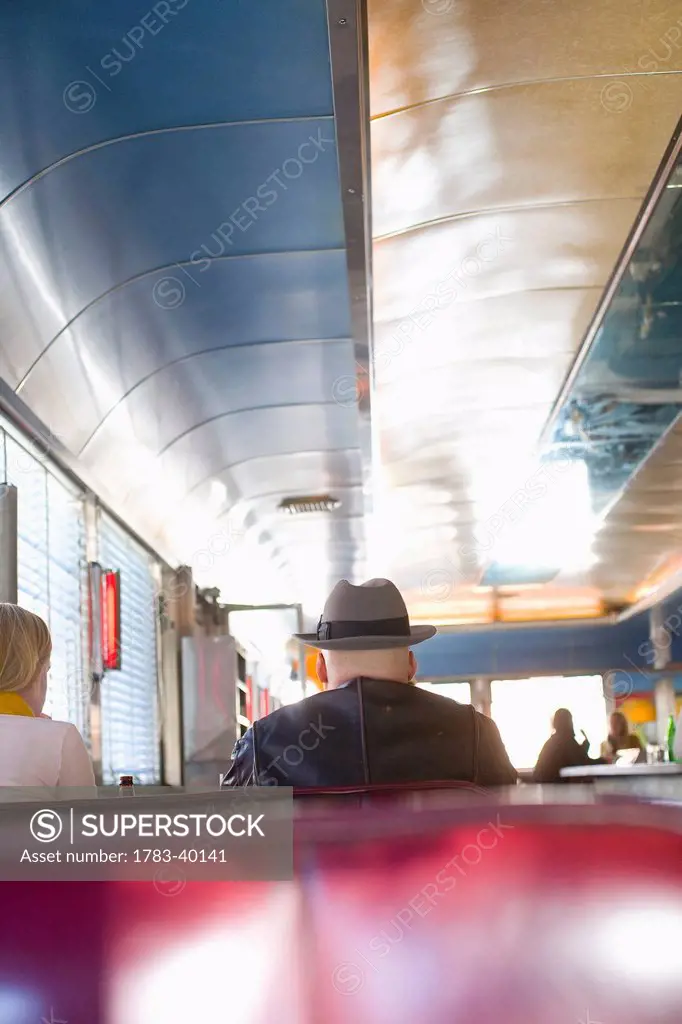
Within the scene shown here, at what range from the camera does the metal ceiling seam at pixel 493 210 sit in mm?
4379

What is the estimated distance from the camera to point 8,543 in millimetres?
3916

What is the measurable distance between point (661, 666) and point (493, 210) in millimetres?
9627

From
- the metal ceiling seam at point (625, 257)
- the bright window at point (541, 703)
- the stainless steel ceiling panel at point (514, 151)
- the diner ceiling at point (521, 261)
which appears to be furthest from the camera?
the bright window at point (541, 703)

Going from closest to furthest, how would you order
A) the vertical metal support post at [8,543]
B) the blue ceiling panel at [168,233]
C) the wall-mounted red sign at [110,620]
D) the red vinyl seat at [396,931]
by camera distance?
1. the red vinyl seat at [396,931]
2. the blue ceiling panel at [168,233]
3. the vertical metal support post at [8,543]
4. the wall-mounted red sign at [110,620]

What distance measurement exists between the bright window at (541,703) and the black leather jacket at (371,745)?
12267mm

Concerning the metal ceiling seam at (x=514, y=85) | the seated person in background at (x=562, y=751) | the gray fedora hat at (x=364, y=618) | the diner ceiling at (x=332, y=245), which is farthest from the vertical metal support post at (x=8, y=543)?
the seated person in background at (x=562, y=751)

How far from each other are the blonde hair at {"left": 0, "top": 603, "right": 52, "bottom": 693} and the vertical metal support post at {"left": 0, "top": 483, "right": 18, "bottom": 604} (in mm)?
1086

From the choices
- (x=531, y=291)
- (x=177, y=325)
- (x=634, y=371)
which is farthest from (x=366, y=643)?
(x=634, y=371)

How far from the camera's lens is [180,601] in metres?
8.45

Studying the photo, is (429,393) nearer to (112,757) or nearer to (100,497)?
(100,497)

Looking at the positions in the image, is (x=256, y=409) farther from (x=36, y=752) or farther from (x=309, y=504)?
(x=36, y=752)

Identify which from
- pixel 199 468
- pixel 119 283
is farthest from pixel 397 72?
pixel 199 468

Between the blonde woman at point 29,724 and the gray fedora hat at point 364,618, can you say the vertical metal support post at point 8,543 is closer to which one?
the blonde woman at point 29,724

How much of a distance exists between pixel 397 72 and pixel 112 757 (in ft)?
13.1
